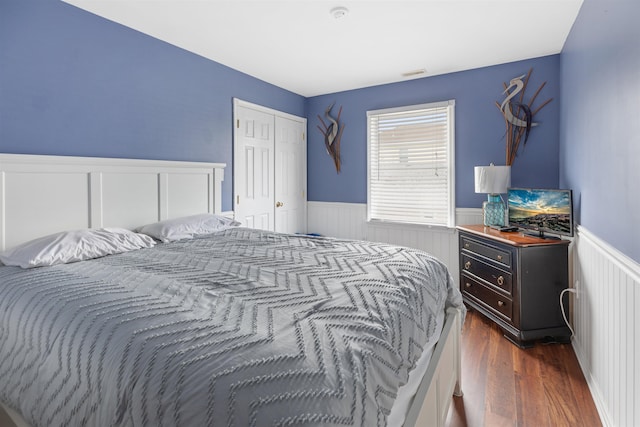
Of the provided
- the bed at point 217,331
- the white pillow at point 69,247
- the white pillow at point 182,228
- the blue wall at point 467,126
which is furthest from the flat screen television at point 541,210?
the white pillow at point 69,247

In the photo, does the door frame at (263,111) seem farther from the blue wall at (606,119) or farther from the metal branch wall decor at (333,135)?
the blue wall at (606,119)

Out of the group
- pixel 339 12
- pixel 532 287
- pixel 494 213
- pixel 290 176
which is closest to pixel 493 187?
pixel 494 213

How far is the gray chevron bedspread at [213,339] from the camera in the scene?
2.59 feet

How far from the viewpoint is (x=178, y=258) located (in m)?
1.92

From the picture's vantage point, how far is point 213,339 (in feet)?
3.05

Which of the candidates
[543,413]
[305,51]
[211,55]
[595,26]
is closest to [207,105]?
[211,55]

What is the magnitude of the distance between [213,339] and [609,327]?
2026 millimetres

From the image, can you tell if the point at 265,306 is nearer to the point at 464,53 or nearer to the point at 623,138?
the point at 623,138

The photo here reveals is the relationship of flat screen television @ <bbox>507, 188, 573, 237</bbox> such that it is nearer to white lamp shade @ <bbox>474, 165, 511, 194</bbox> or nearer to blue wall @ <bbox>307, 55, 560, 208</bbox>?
white lamp shade @ <bbox>474, 165, 511, 194</bbox>

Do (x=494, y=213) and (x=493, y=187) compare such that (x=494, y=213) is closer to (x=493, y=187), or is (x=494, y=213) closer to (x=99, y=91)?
(x=493, y=187)

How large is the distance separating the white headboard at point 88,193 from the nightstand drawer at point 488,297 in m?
2.63

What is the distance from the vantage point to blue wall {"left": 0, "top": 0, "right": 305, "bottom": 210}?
7.13 ft

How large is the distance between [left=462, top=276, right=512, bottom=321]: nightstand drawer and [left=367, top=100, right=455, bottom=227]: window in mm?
815

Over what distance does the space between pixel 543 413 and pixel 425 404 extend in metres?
1.05
